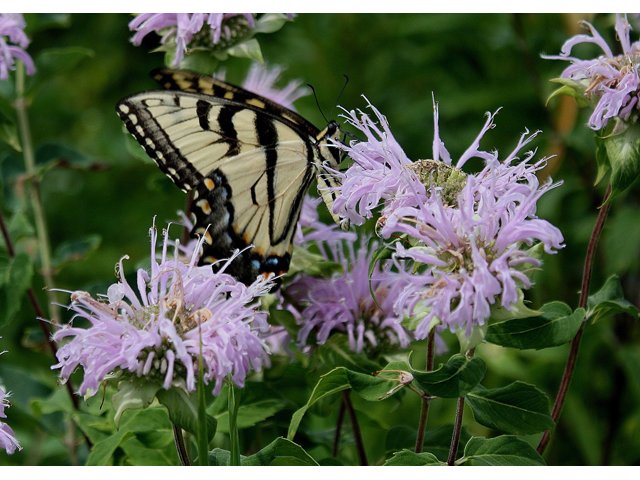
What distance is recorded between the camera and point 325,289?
4.29ft

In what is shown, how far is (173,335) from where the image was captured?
0.95 m

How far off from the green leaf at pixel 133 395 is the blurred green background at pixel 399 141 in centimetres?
33

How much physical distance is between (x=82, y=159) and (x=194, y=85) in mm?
416

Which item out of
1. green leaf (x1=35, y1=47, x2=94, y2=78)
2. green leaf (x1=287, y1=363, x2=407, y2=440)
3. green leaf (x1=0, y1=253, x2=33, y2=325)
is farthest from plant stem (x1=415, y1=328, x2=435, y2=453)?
green leaf (x1=35, y1=47, x2=94, y2=78)

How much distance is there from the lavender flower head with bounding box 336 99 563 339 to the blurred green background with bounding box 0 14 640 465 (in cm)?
36

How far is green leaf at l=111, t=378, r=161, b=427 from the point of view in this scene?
3.09ft

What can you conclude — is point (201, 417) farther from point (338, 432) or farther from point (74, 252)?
point (74, 252)

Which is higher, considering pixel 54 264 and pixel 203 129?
pixel 203 129

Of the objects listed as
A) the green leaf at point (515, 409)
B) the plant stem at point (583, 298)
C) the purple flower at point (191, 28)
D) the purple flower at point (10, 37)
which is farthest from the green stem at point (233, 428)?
the purple flower at point (10, 37)

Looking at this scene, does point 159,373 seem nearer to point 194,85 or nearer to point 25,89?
point 194,85

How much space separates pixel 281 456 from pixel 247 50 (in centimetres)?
63

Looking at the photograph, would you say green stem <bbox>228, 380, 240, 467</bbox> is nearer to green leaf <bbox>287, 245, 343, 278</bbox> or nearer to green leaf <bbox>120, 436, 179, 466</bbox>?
green leaf <bbox>120, 436, 179, 466</bbox>

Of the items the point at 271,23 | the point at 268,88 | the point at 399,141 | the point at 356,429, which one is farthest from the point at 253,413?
the point at 399,141

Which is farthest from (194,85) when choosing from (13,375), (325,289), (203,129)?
(13,375)
